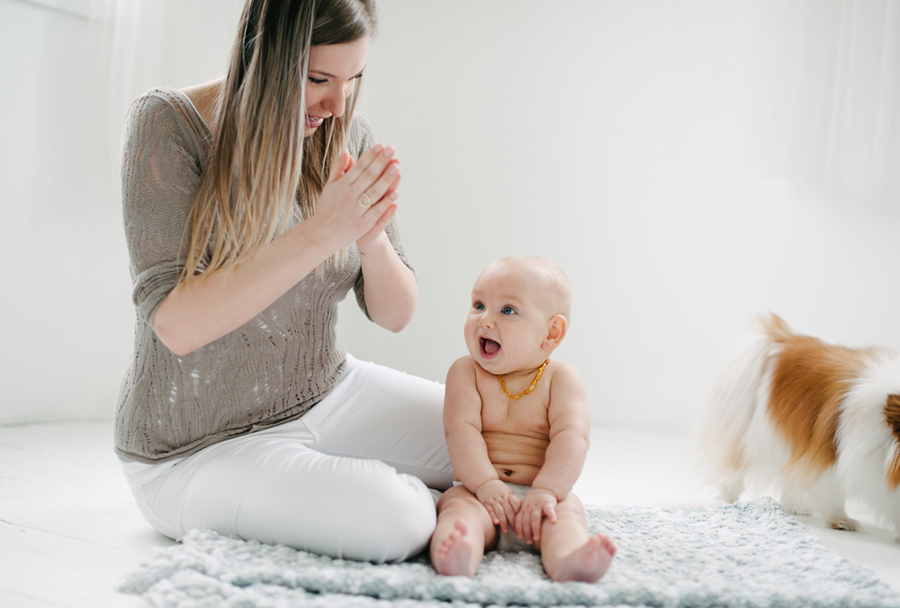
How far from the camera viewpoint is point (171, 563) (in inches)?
37.0

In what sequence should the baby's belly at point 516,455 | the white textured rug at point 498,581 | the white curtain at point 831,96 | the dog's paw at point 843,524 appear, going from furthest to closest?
the white curtain at point 831,96 → the dog's paw at point 843,524 → the baby's belly at point 516,455 → the white textured rug at point 498,581

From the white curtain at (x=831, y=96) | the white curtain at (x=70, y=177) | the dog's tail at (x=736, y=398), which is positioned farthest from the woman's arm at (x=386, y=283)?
the white curtain at (x=831, y=96)

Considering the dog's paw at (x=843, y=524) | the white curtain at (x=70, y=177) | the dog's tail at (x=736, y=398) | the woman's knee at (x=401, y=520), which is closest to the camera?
the woman's knee at (x=401, y=520)

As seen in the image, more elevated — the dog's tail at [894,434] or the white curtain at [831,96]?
the white curtain at [831,96]

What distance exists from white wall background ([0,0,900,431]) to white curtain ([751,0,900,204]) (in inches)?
0.7

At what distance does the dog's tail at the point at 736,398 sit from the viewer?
5.03 ft

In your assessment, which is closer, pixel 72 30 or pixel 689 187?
pixel 72 30

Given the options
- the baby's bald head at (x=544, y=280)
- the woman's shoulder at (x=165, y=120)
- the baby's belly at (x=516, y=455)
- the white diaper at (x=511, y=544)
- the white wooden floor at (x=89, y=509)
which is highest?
the woman's shoulder at (x=165, y=120)

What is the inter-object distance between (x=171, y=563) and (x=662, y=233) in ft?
6.51

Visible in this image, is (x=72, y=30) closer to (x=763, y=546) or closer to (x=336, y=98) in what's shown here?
(x=336, y=98)

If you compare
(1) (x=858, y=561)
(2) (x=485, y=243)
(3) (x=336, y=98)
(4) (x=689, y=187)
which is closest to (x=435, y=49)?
(2) (x=485, y=243)

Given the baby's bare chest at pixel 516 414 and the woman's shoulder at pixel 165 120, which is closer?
the woman's shoulder at pixel 165 120

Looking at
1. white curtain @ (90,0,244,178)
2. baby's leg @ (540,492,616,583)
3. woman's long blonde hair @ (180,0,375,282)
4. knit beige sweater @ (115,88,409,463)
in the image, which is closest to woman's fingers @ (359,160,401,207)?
woman's long blonde hair @ (180,0,375,282)

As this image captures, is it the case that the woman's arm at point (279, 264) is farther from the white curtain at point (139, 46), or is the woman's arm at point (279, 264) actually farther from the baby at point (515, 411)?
the white curtain at point (139, 46)
